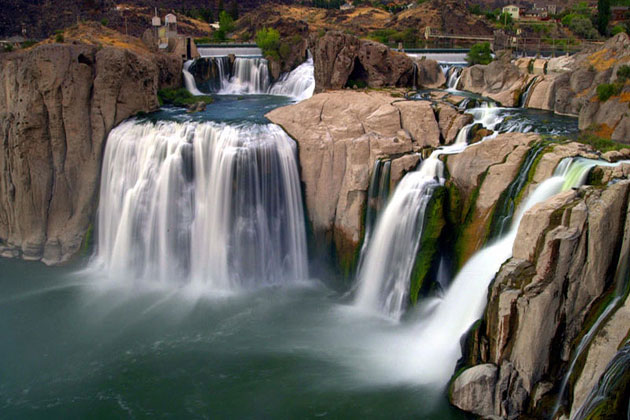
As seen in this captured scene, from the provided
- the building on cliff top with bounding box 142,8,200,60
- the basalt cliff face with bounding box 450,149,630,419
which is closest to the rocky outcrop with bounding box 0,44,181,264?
the building on cliff top with bounding box 142,8,200,60

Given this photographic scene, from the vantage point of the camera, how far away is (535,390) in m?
12.9

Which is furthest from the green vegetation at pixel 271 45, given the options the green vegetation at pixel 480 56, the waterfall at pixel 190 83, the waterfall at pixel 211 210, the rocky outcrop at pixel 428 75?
the waterfall at pixel 211 210

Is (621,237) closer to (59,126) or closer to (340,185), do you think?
(340,185)

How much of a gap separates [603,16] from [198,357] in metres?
56.4

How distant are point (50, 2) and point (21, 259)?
2162 inches

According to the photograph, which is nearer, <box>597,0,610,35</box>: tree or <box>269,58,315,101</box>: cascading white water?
<box>269,58,315,101</box>: cascading white water

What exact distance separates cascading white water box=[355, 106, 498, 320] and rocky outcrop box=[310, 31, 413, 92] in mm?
11782

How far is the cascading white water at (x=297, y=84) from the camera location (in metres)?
35.8

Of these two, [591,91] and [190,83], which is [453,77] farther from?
[190,83]

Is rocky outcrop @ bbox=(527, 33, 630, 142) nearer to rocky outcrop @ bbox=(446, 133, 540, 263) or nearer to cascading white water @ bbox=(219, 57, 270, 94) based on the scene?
rocky outcrop @ bbox=(446, 133, 540, 263)

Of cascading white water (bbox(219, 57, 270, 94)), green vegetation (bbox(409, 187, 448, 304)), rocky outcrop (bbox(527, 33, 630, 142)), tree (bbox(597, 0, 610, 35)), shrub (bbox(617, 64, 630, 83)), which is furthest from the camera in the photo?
tree (bbox(597, 0, 610, 35))

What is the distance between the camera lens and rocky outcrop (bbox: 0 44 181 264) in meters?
24.4

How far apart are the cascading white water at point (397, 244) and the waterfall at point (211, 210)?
329 cm

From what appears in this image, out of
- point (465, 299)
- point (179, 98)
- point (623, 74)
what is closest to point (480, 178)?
point (465, 299)
